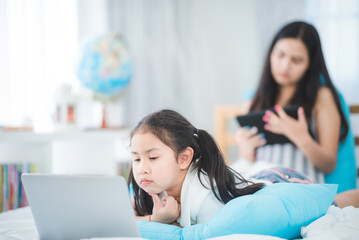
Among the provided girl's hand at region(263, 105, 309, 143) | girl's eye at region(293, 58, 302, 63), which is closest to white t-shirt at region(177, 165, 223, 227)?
girl's hand at region(263, 105, 309, 143)

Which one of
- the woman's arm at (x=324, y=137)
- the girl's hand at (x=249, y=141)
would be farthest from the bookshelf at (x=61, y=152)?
the woman's arm at (x=324, y=137)

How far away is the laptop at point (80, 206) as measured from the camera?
81 cm

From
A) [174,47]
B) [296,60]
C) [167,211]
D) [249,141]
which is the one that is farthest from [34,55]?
[167,211]

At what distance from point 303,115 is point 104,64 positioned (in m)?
1.09

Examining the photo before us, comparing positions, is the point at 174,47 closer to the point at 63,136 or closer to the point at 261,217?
the point at 63,136

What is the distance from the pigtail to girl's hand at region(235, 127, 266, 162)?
2.34 ft

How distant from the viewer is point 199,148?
1.12 metres

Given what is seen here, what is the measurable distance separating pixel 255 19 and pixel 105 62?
1658mm

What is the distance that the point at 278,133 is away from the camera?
5.76ft

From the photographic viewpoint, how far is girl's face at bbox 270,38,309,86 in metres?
1.82

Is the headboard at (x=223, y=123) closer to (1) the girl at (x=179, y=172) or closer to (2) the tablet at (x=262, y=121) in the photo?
(2) the tablet at (x=262, y=121)

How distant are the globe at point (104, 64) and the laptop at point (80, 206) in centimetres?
142

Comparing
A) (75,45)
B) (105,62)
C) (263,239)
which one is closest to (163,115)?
Result: (263,239)

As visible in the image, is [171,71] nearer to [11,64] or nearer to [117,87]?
[117,87]
